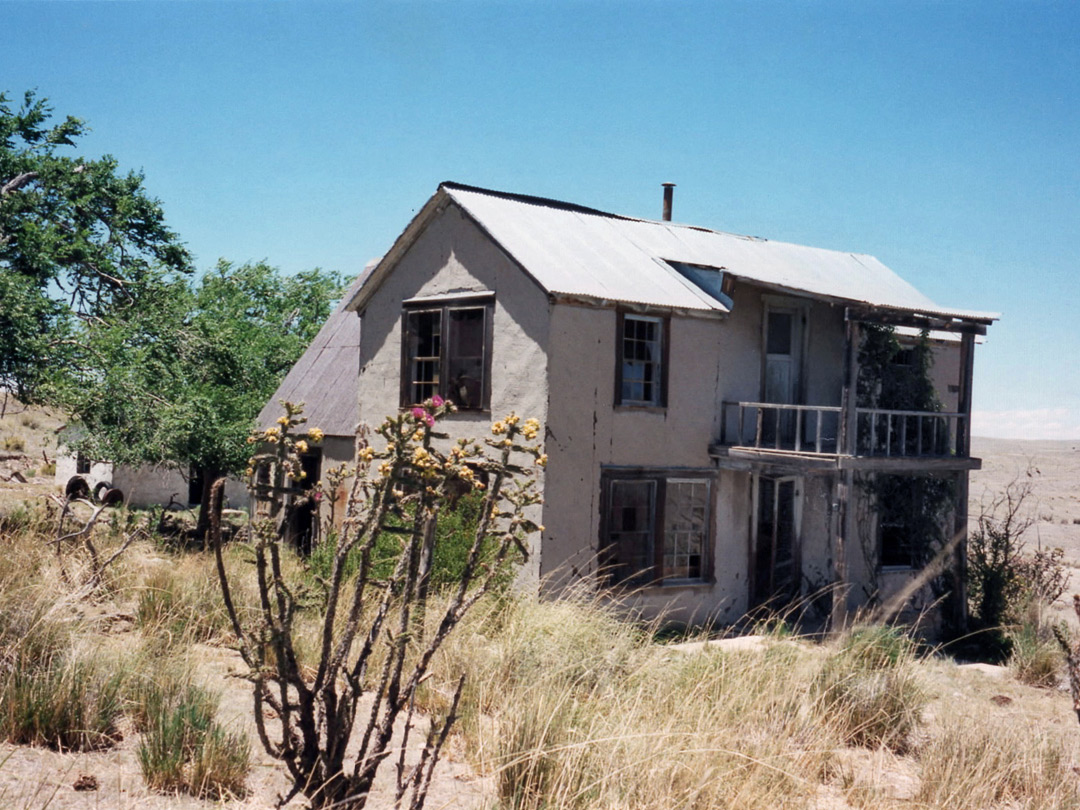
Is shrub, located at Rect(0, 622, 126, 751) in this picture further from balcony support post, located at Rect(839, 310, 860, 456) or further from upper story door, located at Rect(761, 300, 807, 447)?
upper story door, located at Rect(761, 300, 807, 447)

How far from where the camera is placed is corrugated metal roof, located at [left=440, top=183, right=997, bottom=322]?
13.7 m

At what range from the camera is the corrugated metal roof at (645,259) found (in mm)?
13719

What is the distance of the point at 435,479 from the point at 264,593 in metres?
0.99

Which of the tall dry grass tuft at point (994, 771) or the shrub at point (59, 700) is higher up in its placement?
the shrub at point (59, 700)

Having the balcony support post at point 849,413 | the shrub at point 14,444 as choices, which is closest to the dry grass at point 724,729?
the balcony support post at point 849,413

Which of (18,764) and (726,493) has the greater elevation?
(726,493)

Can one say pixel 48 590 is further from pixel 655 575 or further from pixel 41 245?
pixel 41 245

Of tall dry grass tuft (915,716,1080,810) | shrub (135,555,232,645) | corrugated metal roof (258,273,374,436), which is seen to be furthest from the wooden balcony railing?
shrub (135,555,232,645)

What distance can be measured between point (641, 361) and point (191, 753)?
8.99 meters

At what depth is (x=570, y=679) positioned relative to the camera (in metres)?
8.13

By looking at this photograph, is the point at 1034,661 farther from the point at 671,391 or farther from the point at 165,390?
the point at 165,390

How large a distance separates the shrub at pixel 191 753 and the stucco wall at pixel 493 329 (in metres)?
6.50

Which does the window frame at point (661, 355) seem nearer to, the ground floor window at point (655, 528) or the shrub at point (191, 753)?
the ground floor window at point (655, 528)

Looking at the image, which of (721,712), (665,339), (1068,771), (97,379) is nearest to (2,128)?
(97,379)
